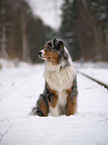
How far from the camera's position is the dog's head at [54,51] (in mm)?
2553

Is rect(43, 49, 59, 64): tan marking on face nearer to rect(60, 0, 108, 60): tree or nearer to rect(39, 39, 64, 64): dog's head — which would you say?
rect(39, 39, 64, 64): dog's head

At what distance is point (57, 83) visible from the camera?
8.23ft

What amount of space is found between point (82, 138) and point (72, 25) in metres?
32.9

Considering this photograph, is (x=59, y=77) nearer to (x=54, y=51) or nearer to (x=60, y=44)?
(x=54, y=51)

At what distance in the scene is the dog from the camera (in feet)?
8.25

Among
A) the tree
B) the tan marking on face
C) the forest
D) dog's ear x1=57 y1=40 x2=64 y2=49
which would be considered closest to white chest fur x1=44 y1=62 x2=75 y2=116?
the tan marking on face

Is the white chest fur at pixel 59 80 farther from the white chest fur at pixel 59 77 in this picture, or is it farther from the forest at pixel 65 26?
the forest at pixel 65 26

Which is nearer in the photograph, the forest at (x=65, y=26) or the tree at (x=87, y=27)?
the tree at (x=87, y=27)

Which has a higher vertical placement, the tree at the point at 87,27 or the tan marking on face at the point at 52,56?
the tree at the point at 87,27

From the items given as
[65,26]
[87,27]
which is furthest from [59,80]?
[65,26]

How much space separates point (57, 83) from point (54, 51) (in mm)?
716

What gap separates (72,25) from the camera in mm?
31109

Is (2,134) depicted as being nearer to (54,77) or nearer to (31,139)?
(31,139)

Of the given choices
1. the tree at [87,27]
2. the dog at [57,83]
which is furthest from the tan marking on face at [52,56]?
the tree at [87,27]
